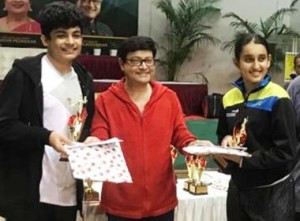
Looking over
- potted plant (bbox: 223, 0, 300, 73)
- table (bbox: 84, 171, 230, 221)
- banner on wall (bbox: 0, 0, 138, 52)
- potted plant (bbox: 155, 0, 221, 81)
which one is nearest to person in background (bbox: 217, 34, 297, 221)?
table (bbox: 84, 171, 230, 221)

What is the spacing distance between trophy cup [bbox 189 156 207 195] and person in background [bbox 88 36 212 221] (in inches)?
31.8


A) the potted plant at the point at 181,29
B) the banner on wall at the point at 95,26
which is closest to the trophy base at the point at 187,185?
the banner on wall at the point at 95,26

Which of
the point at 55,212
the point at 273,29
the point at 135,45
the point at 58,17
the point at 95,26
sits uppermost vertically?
the point at 273,29

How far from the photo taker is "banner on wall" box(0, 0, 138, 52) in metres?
7.60

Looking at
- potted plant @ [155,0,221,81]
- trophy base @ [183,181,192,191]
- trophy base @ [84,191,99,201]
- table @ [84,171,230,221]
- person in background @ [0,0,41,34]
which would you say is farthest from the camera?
potted plant @ [155,0,221,81]

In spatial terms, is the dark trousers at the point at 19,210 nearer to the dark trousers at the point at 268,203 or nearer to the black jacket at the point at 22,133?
the black jacket at the point at 22,133

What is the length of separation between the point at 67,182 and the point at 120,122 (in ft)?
1.27

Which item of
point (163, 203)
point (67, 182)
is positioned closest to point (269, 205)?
point (163, 203)

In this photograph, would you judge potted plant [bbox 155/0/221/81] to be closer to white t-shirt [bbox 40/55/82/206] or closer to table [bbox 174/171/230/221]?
table [bbox 174/171/230/221]

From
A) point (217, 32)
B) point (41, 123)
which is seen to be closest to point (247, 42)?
point (41, 123)

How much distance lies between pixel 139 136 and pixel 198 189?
40.6 inches

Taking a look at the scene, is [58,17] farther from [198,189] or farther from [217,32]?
[217,32]

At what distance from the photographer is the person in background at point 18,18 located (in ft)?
25.3

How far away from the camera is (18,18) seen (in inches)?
307
